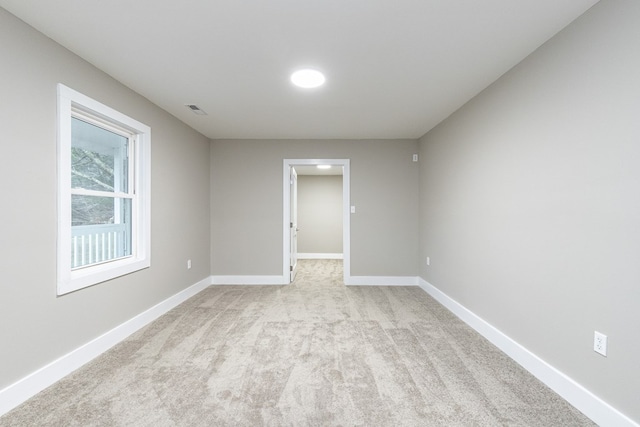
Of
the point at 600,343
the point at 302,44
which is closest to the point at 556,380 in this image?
the point at 600,343

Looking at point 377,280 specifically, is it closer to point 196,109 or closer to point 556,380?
point 556,380

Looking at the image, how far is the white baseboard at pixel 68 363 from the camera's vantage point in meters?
1.76

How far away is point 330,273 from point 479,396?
13.3 ft

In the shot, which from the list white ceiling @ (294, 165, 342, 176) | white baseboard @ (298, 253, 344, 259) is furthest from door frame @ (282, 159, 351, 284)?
white baseboard @ (298, 253, 344, 259)

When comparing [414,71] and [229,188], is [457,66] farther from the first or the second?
[229,188]

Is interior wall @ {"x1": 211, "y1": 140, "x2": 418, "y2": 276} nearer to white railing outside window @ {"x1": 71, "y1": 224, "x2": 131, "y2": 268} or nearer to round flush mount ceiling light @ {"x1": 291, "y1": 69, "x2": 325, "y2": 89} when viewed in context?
white railing outside window @ {"x1": 71, "y1": 224, "x2": 131, "y2": 268}

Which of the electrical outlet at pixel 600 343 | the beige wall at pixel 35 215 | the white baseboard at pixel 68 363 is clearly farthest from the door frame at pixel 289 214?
the electrical outlet at pixel 600 343

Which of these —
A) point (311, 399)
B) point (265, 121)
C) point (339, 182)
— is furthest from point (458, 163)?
point (339, 182)

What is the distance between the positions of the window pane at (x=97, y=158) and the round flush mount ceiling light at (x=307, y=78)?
5.92 feet

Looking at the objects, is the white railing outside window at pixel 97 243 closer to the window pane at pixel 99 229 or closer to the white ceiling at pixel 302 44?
the window pane at pixel 99 229

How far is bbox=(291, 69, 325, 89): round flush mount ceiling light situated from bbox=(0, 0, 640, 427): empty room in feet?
0.06

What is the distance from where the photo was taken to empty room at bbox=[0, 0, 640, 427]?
167cm

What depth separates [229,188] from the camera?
482 centimetres

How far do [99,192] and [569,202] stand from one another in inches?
139
